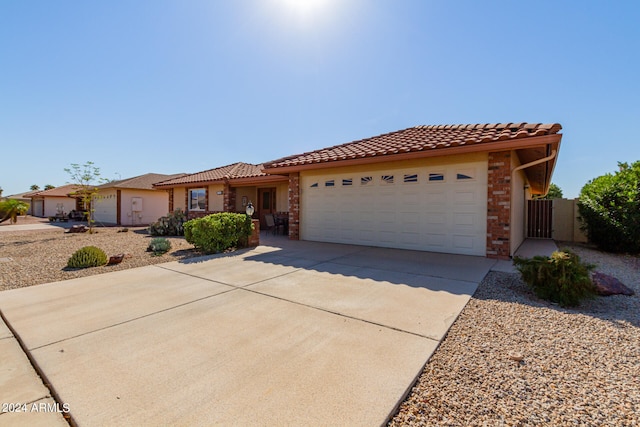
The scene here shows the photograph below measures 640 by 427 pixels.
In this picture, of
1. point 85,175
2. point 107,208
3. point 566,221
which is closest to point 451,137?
point 566,221

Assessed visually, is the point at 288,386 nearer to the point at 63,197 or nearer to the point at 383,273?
the point at 383,273

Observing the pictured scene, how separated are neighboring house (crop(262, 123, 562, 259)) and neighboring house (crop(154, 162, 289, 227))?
477cm

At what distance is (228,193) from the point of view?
628 inches

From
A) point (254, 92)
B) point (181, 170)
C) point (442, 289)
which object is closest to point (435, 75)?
point (254, 92)

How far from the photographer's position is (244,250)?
8.80 meters

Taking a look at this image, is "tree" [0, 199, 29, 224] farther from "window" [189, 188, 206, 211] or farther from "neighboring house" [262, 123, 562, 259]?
"neighboring house" [262, 123, 562, 259]

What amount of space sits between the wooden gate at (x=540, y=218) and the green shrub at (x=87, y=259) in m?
16.3

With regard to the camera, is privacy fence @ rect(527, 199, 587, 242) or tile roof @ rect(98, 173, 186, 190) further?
tile roof @ rect(98, 173, 186, 190)

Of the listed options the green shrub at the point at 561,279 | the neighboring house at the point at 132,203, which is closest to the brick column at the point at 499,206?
the green shrub at the point at 561,279

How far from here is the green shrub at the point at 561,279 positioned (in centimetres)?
399

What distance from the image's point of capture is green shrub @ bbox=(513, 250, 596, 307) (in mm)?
3986

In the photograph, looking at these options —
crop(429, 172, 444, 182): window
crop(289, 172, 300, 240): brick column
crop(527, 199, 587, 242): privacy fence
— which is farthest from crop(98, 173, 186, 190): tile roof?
crop(527, 199, 587, 242): privacy fence

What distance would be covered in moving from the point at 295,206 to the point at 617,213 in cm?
1078

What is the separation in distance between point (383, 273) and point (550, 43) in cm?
840
